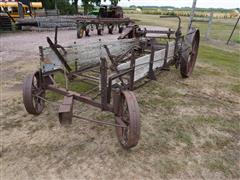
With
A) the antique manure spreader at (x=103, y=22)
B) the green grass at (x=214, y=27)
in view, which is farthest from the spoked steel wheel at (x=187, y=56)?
the green grass at (x=214, y=27)

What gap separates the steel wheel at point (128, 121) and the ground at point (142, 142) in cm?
19

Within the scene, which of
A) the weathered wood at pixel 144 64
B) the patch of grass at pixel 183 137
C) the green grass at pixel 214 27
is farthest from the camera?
the green grass at pixel 214 27

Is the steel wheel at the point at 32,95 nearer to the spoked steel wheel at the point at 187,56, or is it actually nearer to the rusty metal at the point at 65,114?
the rusty metal at the point at 65,114

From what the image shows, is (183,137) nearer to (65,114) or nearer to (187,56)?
(65,114)

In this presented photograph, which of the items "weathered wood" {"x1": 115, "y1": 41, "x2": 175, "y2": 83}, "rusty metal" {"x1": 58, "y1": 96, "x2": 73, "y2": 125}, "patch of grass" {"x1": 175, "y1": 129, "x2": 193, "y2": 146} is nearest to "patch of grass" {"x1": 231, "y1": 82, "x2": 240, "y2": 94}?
"weathered wood" {"x1": 115, "y1": 41, "x2": 175, "y2": 83}

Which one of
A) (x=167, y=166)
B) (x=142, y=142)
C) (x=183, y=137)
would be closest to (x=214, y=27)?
(x=183, y=137)

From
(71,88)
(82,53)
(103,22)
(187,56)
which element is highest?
(103,22)

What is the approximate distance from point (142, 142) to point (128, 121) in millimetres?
532

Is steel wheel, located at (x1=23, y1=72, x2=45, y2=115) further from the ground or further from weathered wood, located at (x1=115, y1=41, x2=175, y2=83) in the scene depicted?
weathered wood, located at (x1=115, y1=41, x2=175, y2=83)

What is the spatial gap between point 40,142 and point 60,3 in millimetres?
32948

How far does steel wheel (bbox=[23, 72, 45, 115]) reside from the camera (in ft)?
12.0

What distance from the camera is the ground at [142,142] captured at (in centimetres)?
279

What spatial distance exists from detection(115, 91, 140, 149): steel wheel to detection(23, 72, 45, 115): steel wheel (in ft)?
5.23

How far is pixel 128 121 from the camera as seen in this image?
3.11 m
